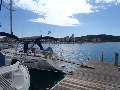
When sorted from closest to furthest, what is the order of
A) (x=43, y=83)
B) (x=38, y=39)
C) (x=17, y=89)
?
1. (x=17, y=89)
2. (x=43, y=83)
3. (x=38, y=39)

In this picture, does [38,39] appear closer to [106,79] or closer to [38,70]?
[38,70]

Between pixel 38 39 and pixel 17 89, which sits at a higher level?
pixel 38 39

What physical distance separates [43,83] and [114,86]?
9593 millimetres

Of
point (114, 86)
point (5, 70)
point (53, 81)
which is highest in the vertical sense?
point (5, 70)

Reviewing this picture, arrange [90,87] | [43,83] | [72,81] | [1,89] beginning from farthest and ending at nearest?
[43,83] → [72,81] → [90,87] → [1,89]

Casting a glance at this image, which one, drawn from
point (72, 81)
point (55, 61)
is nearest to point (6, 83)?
point (72, 81)

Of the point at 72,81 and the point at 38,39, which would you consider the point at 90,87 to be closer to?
the point at 72,81

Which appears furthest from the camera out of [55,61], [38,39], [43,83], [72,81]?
[38,39]

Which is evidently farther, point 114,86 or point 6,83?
point 114,86

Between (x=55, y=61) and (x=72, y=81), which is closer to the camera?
(x=72, y=81)

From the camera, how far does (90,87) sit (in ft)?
45.7

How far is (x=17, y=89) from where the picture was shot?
41.9 feet

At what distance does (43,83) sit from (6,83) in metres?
10.7

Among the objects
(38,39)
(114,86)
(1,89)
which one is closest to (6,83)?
(1,89)
